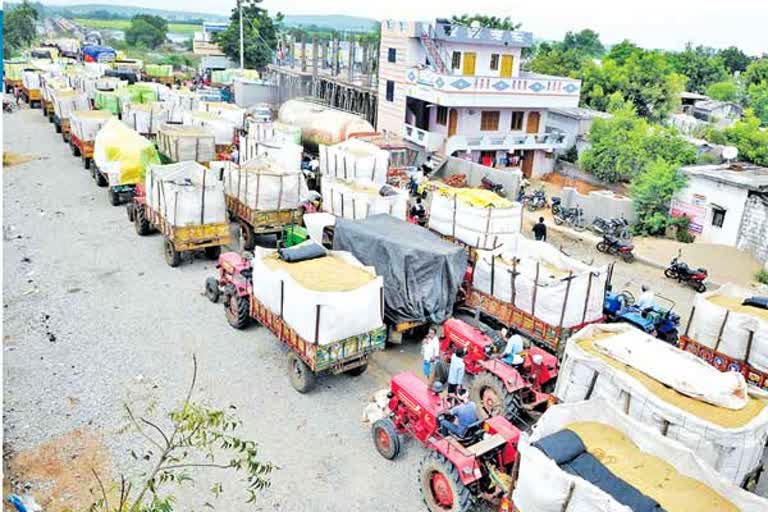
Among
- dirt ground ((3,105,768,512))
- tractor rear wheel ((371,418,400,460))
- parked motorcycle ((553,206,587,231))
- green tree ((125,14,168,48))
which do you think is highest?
green tree ((125,14,168,48))

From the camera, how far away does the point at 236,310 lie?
1239 centimetres

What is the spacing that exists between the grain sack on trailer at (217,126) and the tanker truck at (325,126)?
3.89 metres

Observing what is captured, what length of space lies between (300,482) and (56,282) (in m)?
9.13

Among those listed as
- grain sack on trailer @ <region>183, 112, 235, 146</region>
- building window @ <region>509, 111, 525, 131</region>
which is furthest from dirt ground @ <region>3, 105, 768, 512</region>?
building window @ <region>509, 111, 525, 131</region>

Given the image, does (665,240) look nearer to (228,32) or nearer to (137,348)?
(137,348)

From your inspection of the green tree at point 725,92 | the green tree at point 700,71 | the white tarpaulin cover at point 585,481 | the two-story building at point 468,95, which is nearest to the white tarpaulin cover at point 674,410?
the white tarpaulin cover at point 585,481

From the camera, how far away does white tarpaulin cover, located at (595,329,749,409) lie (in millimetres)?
7879

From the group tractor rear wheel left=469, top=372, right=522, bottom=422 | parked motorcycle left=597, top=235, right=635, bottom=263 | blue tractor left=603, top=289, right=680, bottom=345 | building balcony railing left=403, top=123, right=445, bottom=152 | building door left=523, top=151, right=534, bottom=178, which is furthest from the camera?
building door left=523, top=151, right=534, bottom=178

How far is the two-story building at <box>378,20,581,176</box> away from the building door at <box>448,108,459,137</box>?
0.04 m

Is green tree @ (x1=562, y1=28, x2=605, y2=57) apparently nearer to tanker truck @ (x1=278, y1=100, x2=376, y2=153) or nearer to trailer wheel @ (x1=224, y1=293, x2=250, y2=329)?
tanker truck @ (x1=278, y1=100, x2=376, y2=153)

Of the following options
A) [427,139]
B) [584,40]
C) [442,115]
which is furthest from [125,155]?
[584,40]

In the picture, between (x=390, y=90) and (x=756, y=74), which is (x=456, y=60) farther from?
(x=756, y=74)

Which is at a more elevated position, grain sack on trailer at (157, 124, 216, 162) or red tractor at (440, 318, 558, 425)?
grain sack on trailer at (157, 124, 216, 162)

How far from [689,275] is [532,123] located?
14432 millimetres
